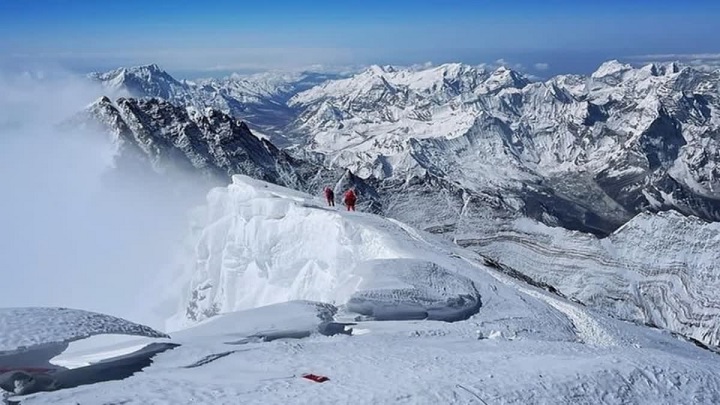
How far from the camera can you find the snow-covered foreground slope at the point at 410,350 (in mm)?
21125

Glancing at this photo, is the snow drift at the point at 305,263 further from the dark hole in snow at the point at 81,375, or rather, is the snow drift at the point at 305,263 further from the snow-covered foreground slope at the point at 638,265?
the snow-covered foreground slope at the point at 638,265

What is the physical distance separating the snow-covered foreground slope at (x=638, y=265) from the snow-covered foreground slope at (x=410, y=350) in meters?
54.3

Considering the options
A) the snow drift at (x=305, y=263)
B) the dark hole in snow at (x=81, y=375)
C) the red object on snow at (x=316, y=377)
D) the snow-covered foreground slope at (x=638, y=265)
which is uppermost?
the dark hole in snow at (x=81, y=375)

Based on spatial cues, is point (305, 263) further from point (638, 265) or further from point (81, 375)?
point (638, 265)

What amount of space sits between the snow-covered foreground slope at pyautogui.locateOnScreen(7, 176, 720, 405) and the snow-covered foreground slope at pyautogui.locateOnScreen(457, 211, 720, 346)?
54.3 m

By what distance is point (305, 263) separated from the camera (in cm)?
5891

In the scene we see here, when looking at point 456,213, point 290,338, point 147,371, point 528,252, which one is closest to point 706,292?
point 528,252

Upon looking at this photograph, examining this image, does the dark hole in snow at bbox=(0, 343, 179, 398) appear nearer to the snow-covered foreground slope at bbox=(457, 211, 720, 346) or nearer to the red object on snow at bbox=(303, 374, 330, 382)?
the red object on snow at bbox=(303, 374, 330, 382)

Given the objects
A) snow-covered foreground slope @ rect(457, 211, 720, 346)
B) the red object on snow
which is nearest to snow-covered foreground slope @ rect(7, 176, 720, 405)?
the red object on snow

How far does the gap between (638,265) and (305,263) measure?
71.2 meters

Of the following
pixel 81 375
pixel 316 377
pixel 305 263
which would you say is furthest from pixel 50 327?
pixel 305 263

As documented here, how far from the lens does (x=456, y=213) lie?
131 meters

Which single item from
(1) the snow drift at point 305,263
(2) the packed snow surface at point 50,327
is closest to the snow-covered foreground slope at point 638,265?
(1) the snow drift at point 305,263

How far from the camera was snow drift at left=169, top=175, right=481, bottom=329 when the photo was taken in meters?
36.9
